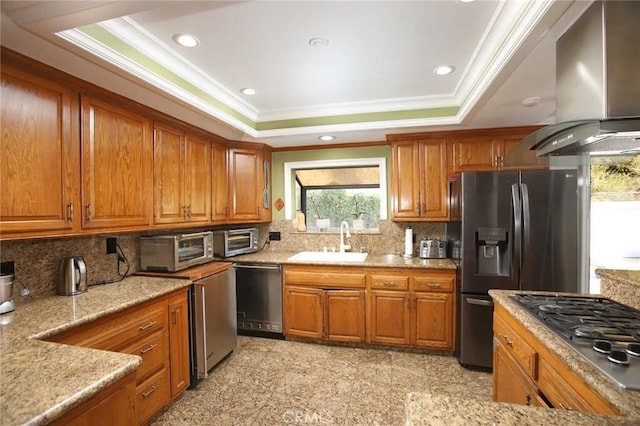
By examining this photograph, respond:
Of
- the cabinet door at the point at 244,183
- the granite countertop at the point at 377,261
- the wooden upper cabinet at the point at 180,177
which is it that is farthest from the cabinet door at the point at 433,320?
the wooden upper cabinet at the point at 180,177

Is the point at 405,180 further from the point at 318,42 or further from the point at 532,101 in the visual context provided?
the point at 318,42

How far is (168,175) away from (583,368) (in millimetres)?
2867

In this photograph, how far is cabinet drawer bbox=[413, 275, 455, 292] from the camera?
9.64ft

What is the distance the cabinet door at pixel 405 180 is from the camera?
3.34 meters

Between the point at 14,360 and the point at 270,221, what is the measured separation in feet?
9.81

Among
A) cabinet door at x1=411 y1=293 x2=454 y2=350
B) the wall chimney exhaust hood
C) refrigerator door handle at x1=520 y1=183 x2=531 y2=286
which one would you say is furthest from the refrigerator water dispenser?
the wall chimney exhaust hood

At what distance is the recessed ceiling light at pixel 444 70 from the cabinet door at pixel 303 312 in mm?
2278

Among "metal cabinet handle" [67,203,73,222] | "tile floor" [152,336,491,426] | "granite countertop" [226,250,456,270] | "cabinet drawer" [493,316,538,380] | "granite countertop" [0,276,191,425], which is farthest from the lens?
"granite countertop" [226,250,456,270]

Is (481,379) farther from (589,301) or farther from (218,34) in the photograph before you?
(218,34)

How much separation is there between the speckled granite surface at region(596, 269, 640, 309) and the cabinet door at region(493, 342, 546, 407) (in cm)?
71

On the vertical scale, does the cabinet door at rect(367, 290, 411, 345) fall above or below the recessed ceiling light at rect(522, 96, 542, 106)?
below

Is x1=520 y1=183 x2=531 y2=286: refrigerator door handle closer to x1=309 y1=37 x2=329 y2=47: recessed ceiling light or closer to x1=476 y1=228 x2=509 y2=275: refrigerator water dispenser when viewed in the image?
x1=476 y1=228 x2=509 y2=275: refrigerator water dispenser

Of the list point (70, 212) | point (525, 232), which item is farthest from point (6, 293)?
point (525, 232)

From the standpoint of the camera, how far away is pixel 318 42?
6.36 feet
